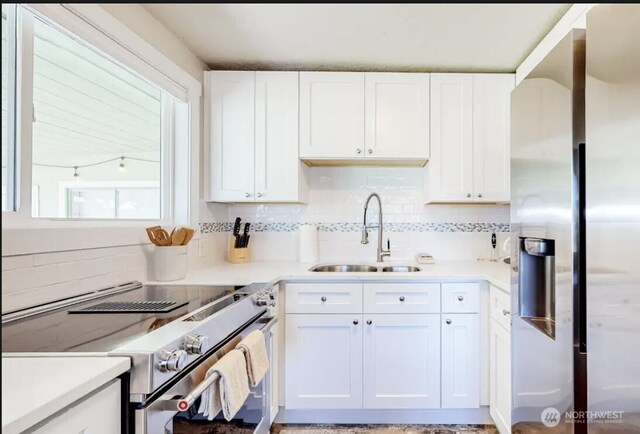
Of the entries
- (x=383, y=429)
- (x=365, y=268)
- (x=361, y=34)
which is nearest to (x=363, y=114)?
(x=361, y=34)

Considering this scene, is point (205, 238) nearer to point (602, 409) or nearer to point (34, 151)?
point (34, 151)

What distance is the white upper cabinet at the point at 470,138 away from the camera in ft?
8.12

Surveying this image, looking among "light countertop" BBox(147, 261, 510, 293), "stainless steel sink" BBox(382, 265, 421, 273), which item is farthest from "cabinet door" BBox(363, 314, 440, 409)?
"stainless steel sink" BBox(382, 265, 421, 273)

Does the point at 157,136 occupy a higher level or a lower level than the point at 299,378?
higher

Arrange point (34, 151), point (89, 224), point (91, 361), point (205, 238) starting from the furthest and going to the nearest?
point (205, 238)
point (89, 224)
point (34, 151)
point (91, 361)

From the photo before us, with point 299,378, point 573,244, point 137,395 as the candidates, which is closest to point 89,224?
point 137,395

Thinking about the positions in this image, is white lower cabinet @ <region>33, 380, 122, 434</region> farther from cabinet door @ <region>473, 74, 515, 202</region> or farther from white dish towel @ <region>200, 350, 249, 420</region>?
cabinet door @ <region>473, 74, 515, 202</region>

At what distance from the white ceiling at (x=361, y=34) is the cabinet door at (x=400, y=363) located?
5.01 feet

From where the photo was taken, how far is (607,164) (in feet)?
3.25

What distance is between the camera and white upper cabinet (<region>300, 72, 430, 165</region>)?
A: 8.11ft

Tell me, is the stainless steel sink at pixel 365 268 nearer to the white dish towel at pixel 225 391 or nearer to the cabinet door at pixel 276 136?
the cabinet door at pixel 276 136

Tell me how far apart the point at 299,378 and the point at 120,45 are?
1.88 meters

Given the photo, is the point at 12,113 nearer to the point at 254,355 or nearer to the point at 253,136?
the point at 254,355

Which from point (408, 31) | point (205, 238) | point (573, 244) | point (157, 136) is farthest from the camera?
point (205, 238)
